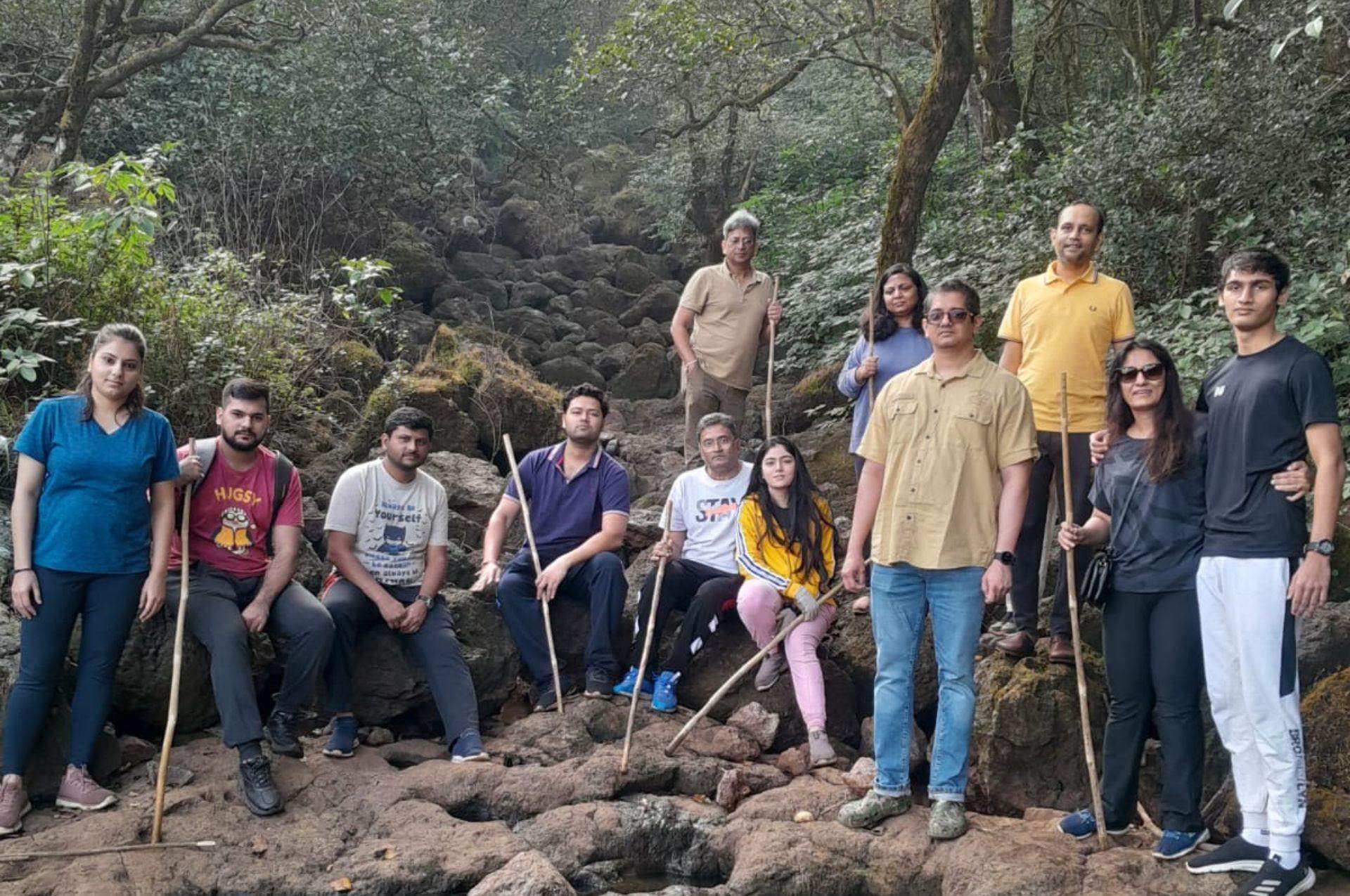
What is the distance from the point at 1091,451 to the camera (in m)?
4.68

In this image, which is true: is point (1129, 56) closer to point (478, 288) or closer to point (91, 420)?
point (478, 288)

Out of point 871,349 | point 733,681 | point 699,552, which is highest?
point 871,349

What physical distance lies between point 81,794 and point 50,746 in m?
0.38

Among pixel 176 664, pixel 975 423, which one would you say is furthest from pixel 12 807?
pixel 975 423

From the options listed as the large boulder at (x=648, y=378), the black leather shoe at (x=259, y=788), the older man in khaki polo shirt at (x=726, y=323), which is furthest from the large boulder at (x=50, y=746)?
the large boulder at (x=648, y=378)

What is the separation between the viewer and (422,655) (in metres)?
5.83

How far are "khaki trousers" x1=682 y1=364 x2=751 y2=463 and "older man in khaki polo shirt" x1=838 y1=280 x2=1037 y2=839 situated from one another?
2639 mm

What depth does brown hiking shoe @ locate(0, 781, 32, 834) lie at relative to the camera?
4.57 meters

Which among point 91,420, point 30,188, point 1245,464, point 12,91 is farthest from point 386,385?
point 1245,464

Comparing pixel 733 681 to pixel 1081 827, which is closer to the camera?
pixel 1081 827

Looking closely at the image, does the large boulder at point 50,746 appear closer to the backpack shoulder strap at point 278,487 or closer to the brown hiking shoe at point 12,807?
the brown hiking shoe at point 12,807

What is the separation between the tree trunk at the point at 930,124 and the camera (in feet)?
29.9

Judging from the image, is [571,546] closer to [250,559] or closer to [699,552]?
[699,552]

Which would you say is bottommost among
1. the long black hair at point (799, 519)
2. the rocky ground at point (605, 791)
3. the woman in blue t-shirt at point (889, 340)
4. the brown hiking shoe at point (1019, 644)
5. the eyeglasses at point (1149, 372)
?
the rocky ground at point (605, 791)
